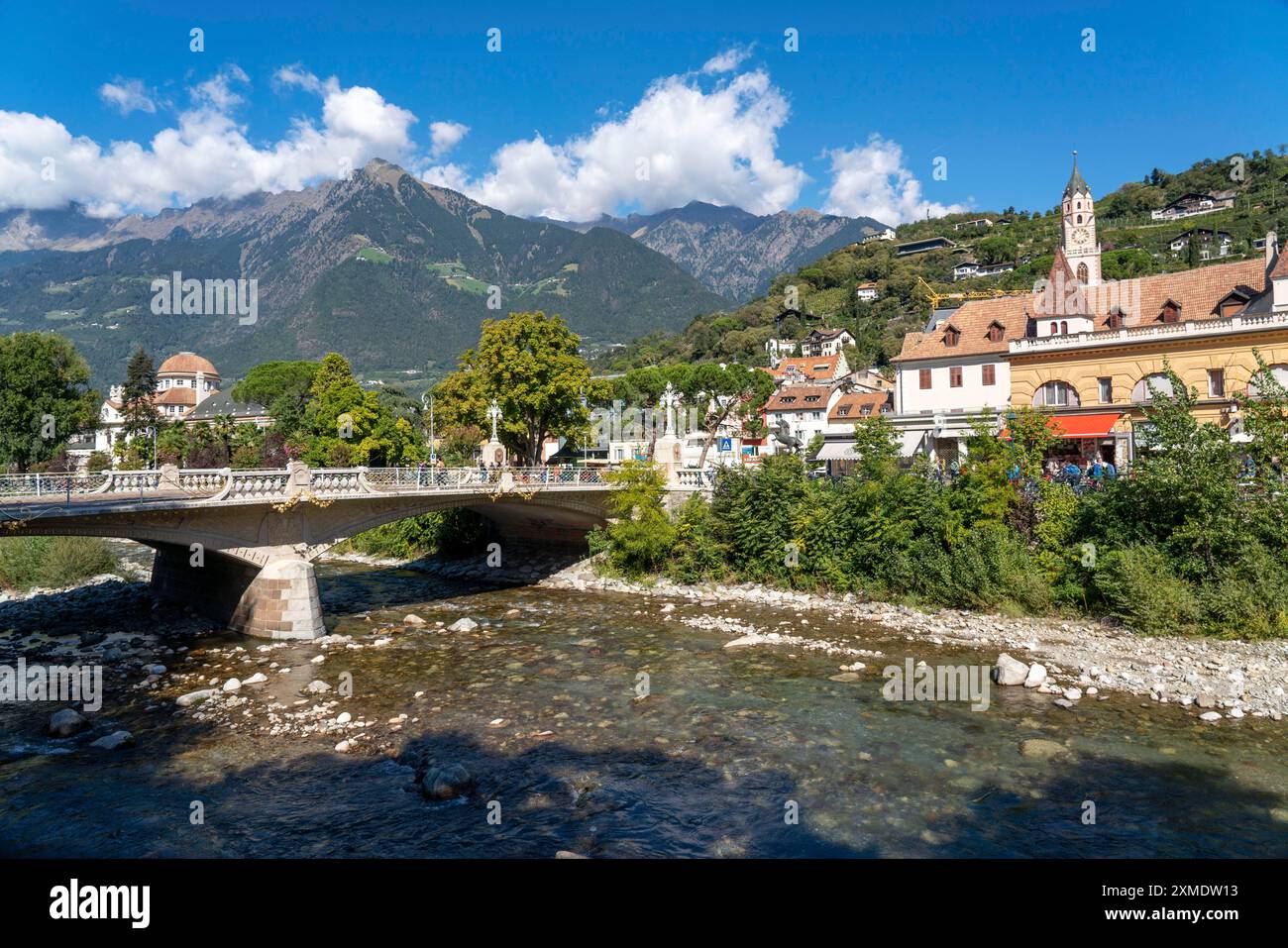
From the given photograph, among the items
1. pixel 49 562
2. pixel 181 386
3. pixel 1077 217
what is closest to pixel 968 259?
pixel 1077 217

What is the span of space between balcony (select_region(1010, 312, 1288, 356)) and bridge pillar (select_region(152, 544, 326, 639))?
3663 centimetres

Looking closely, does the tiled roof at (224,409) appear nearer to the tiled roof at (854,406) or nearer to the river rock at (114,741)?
the tiled roof at (854,406)

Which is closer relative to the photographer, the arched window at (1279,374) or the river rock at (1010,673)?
the river rock at (1010,673)

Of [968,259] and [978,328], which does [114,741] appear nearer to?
[978,328]

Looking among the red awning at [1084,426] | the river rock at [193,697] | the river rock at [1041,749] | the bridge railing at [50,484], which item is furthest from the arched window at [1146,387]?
the bridge railing at [50,484]

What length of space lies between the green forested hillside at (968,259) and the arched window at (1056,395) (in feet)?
268

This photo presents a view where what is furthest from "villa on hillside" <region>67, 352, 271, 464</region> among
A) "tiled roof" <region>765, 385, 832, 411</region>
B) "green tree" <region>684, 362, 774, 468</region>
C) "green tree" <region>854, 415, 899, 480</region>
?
"green tree" <region>854, 415, 899, 480</region>

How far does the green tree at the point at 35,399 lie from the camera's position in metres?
53.6

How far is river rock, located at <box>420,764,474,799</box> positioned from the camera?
1392 cm

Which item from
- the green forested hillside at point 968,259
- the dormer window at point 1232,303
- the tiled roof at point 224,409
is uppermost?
the green forested hillside at point 968,259

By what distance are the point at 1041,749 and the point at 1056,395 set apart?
29.0 meters

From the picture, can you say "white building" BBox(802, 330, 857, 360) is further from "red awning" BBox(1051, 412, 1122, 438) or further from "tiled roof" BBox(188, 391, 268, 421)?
"red awning" BBox(1051, 412, 1122, 438)
